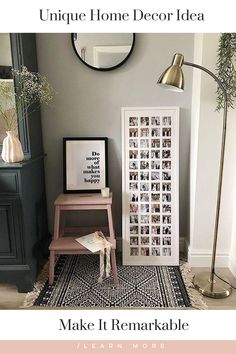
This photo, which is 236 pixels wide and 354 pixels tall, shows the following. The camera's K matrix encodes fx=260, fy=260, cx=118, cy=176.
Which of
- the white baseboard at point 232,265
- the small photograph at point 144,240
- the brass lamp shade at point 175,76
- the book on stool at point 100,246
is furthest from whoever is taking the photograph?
the small photograph at point 144,240

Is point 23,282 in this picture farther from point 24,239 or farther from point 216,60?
point 216,60

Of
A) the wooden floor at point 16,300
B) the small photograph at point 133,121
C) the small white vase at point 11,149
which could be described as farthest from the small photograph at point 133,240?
the small white vase at point 11,149

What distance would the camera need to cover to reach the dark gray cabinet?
4.64 ft

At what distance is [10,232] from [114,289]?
0.68 meters

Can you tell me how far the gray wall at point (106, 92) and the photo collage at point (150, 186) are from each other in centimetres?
14

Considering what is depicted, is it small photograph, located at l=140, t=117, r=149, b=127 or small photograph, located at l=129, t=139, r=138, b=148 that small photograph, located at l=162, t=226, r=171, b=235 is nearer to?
small photograph, located at l=129, t=139, r=138, b=148

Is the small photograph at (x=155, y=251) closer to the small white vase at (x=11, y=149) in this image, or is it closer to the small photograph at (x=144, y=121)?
the small photograph at (x=144, y=121)

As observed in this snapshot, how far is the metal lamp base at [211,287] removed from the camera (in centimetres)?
145

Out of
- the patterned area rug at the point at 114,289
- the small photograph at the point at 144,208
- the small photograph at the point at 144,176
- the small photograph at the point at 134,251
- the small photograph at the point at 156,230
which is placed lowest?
the patterned area rug at the point at 114,289

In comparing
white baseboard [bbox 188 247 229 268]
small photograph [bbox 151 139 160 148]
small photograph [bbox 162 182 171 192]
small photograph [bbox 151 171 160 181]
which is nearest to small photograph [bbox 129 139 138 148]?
small photograph [bbox 151 139 160 148]

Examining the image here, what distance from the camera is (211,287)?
147 cm
